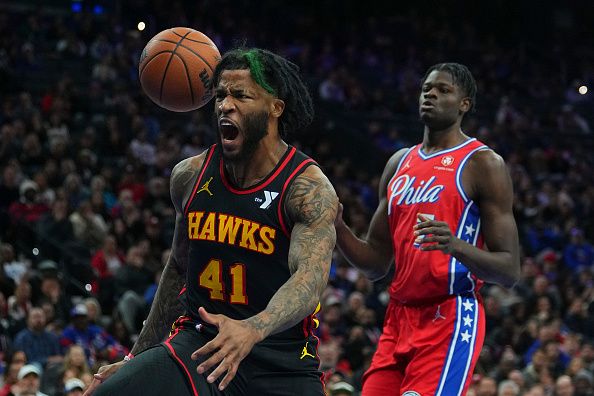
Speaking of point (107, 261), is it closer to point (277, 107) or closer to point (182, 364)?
point (277, 107)

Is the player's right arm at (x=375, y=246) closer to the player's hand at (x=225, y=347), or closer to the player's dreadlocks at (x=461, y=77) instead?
the player's dreadlocks at (x=461, y=77)

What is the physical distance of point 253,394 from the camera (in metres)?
4.33

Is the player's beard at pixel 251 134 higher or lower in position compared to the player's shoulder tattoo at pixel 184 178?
higher

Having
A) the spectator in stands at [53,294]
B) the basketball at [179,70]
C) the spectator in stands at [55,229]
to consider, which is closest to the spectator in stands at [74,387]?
the spectator in stands at [53,294]

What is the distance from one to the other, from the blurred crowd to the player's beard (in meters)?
0.90

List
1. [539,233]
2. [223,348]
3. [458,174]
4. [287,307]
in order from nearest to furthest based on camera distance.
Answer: [223,348], [287,307], [458,174], [539,233]

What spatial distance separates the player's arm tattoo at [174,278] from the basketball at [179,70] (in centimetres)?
65

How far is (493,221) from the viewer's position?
551 cm

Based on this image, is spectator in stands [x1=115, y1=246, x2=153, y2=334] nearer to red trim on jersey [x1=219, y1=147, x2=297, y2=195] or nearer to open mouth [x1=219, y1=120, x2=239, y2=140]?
red trim on jersey [x1=219, y1=147, x2=297, y2=195]

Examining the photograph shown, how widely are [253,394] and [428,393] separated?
1.26m

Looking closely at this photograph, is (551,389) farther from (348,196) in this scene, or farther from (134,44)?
(134,44)

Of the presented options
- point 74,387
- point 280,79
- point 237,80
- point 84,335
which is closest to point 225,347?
point 237,80

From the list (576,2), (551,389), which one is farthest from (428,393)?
(576,2)

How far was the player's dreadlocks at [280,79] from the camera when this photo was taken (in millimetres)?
4523
